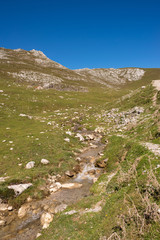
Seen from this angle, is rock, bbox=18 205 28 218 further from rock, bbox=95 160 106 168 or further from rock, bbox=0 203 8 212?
rock, bbox=95 160 106 168

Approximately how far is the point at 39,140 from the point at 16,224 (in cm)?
1707

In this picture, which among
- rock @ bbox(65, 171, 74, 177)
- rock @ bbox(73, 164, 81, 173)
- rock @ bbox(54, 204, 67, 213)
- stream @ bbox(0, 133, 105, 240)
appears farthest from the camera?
rock @ bbox(73, 164, 81, 173)

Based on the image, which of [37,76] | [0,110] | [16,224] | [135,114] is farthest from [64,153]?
[37,76]

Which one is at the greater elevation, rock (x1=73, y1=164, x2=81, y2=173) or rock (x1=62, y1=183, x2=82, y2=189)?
rock (x1=73, y1=164, x2=81, y2=173)

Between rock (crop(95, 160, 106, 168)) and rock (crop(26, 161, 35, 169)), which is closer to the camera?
rock (crop(26, 161, 35, 169))

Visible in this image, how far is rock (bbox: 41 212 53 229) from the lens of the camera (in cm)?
1228

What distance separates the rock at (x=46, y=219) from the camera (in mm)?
12281

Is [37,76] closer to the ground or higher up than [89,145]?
higher up

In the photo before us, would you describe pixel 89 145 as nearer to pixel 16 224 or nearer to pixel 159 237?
pixel 16 224

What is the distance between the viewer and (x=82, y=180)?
19.7 meters

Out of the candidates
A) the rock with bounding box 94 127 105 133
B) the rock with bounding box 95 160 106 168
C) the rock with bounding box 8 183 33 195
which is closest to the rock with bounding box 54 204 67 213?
the rock with bounding box 8 183 33 195

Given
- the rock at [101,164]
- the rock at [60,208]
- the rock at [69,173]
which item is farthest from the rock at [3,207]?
the rock at [101,164]

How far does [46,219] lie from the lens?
12.8 meters

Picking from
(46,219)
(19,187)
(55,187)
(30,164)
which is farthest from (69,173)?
(46,219)
